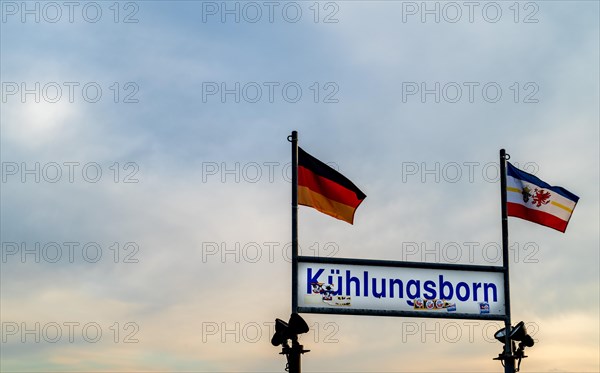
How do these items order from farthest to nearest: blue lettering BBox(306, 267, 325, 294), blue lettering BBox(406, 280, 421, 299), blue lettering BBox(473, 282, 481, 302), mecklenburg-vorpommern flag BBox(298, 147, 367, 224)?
blue lettering BBox(473, 282, 481, 302), blue lettering BBox(406, 280, 421, 299), mecklenburg-vorpommern flag BBox(298, 147, 367, 224), blue lettering BBox(306, 267, 325, 294)

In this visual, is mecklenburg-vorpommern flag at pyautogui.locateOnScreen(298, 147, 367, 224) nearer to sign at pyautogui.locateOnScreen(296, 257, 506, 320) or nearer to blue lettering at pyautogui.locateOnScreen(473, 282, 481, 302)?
sign at pyautogui.locateOnScreen(296, 257, 506, 320)

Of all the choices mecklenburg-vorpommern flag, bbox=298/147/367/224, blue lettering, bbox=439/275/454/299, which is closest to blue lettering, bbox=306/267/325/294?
mecklenburg-vorpommern flag, bbox=298/147/367/224

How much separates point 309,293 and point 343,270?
94 centimetres

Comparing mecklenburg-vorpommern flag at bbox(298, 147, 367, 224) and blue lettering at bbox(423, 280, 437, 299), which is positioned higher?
mecklenburg-vorpommern flag at bbox(298, 147, 367, 224)

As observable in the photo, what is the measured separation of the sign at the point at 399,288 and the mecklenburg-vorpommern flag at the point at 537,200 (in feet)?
5.67

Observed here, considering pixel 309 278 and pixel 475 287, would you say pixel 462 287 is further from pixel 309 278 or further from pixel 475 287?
pixel 309 278

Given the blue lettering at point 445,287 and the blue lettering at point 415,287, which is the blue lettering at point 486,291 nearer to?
the blue lettering at point 445,287

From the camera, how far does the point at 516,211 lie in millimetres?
22109

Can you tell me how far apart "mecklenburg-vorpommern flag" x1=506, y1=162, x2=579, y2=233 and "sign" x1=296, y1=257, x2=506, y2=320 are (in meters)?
1.73

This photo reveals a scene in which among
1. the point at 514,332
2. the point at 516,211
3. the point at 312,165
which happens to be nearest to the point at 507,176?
the point at 516,211

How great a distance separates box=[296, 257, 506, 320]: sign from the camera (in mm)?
19688

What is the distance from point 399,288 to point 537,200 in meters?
4.16

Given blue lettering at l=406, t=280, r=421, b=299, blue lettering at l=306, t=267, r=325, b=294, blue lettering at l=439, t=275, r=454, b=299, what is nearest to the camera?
blue lettering at l=306, t=267, r=325, b=294

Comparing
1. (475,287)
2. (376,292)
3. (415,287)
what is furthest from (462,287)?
(376,292)
